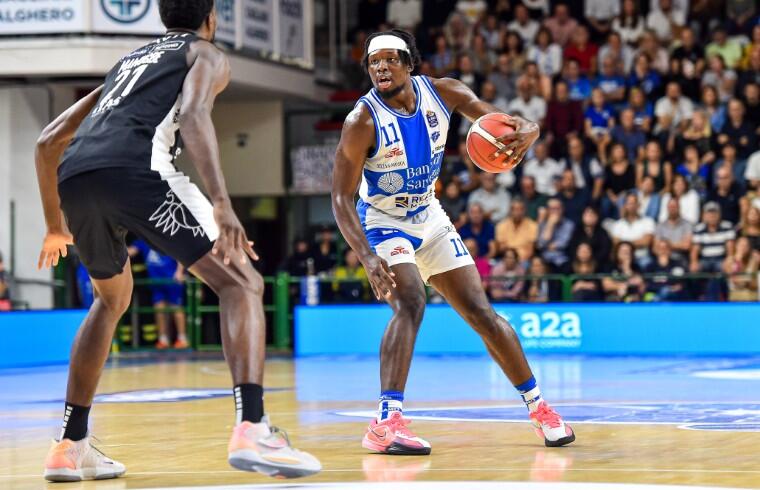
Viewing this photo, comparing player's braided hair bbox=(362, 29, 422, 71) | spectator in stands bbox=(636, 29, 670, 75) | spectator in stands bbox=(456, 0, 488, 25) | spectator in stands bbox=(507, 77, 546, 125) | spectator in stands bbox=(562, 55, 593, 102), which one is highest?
spectator in stands bbox=(456, 0, 488, 25)

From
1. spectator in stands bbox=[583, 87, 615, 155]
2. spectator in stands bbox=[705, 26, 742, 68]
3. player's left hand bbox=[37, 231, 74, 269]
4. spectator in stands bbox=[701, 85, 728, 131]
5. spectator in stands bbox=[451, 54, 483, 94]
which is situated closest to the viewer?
player's left hand bbox=[37, 231, 74, 269]

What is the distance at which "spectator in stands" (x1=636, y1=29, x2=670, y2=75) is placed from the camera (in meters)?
20.6

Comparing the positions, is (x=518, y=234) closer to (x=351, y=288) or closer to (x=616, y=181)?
(x=616, y=181)

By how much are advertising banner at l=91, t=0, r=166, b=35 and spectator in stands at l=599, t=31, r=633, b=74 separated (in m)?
6.75

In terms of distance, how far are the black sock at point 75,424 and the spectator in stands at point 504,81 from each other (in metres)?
15.6

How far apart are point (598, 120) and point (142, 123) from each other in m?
14.8

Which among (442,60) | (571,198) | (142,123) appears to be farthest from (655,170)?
(142,123)

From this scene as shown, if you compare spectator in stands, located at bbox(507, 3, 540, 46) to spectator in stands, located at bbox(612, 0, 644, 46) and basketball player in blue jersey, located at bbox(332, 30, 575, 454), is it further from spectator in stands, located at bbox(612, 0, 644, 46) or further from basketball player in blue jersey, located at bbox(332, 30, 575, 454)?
basketball player in blue jersey, located at bbox(332, 30, 575, 454)

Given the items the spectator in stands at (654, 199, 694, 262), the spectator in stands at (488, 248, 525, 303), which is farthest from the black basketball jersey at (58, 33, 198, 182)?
the spectator in stands at (654, 199, 694, 262)

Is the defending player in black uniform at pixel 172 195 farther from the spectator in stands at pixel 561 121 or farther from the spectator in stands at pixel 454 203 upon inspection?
the spectator in stands at pixel 561 121

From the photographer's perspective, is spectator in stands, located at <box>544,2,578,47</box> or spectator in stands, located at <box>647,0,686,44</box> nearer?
spectator in stands, located at <box>647,0,686,44</box>

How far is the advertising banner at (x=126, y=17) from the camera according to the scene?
63.9 ft

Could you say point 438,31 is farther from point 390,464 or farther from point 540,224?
point 390,464

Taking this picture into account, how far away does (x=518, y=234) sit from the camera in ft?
61.6
